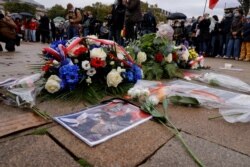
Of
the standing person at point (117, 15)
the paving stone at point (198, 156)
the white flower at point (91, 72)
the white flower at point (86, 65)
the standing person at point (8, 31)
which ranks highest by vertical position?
the standing person at point (117, 15)

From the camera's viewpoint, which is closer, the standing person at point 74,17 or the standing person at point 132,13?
the standing person at point 132,13

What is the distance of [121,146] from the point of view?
1.61 meters

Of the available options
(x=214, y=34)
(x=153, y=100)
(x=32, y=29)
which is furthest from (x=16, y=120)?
(x=32, y=29)

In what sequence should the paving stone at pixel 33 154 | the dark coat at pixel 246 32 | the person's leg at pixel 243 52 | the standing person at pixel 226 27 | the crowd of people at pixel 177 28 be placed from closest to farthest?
the paving stone at pixel 33 154 < the crowd of people at pixel 177 28 < the dark coat at pixel 246 32 < the person's leg at pixel 243 52 < the standing person at pixel 226 27

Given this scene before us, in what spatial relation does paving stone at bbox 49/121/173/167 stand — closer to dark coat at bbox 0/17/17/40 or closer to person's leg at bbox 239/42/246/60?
dark coat at bbox 0/17/17/40

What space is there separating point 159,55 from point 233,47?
22.1 feet

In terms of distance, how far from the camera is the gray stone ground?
1.44 metres

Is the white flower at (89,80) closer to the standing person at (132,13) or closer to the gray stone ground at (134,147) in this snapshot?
the gray stone ground at (134,147)

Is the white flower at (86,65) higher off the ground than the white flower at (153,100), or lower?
higher

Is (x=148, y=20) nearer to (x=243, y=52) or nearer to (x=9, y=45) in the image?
(x=243, y=52)

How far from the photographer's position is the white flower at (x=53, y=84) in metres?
2.42

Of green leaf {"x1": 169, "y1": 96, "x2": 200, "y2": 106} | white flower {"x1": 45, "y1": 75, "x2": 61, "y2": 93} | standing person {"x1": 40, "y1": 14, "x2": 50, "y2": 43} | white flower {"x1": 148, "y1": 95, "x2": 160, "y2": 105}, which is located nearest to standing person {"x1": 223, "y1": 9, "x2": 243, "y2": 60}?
green leaf {"x1": 169, "y1": 96, "x2": 200, "y2": 106}

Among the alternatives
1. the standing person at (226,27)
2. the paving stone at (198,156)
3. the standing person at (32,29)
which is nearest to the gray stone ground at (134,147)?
the paving stone at (198,156)

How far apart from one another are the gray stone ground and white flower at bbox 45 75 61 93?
447mm
